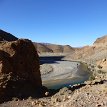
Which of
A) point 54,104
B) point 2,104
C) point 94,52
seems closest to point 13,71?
point 2,104

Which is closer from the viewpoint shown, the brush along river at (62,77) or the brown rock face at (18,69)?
the brown rock face at (18,69)

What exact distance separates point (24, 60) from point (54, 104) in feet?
33.1

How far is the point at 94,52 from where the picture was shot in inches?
5955

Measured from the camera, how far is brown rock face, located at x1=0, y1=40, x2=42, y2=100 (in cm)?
3378

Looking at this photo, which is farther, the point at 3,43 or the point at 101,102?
the point at 3,43

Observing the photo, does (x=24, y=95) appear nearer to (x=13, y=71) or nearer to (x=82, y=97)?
(x=13, y=71)

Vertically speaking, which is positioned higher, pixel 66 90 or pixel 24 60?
pixel 24 60

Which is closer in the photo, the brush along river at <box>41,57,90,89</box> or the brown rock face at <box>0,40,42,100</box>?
the brown rock face at <box>0,40,42,100</box>

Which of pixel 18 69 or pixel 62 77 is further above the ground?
pixel 18 69

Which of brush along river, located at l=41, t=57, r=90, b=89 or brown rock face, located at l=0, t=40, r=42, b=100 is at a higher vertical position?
brown rock face, located at l=0, t=40, r=42, b=100

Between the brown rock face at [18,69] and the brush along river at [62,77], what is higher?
the brown rock face at [18,69]

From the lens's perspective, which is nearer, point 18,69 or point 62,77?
point 18,69

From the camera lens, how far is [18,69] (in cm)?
3600

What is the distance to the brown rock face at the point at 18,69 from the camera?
33781 millimetres
